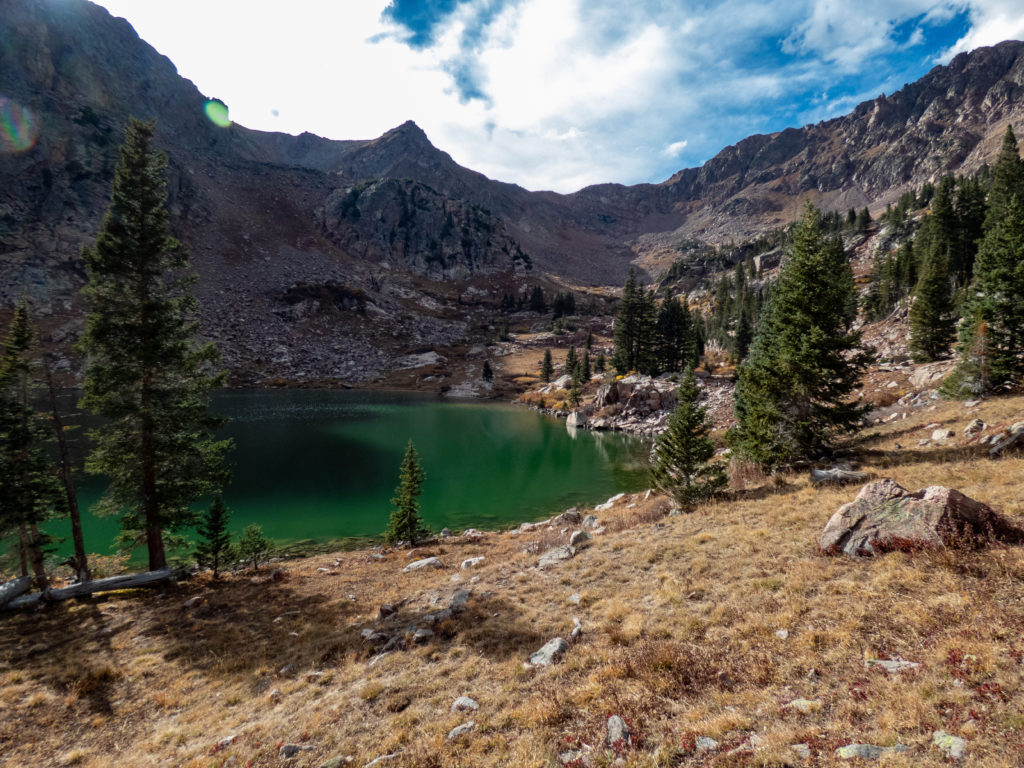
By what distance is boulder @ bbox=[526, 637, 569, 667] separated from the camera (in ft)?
28.8

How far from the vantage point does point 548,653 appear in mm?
9039

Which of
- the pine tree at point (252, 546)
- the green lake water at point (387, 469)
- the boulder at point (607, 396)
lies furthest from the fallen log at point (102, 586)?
the boulder at point (607, 396)

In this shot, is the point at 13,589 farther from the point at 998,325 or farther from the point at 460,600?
the point at 998,325

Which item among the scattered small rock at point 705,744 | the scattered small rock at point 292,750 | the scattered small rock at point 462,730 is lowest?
the scattered small rock at point 292,750

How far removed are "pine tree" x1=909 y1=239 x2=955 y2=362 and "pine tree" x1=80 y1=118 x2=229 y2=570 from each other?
57399mm

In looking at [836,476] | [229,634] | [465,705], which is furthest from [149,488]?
[836,476]

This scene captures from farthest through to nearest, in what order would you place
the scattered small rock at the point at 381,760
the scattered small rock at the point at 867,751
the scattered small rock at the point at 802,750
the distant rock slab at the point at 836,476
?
the distant rock slab at the point at 836,476 → the scattered small rock at the point at 381,760 → the scattered small rock at the point at 802,750 → the scattered small rock at the point at 867,751

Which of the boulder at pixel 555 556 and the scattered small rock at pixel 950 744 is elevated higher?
the scattered small rock at pixel 950 744

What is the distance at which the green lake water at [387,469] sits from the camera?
3250 cm

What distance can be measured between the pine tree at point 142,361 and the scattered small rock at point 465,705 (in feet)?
51.6

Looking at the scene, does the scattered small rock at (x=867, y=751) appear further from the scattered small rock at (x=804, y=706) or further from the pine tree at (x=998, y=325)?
the pine tree at (x=998, y=325)

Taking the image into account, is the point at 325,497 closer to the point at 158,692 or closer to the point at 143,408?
the point at 143,408

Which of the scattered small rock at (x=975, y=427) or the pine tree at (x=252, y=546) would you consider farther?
the pine tree at (x=252, y=546)

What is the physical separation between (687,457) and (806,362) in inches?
264
